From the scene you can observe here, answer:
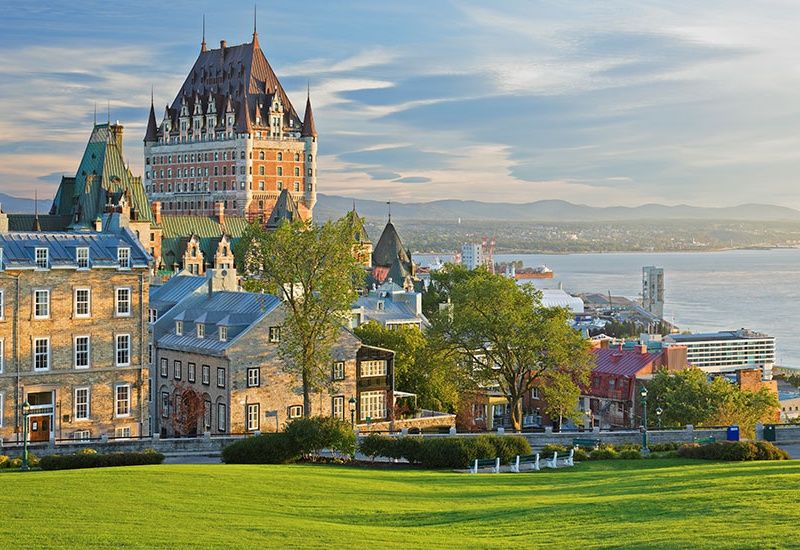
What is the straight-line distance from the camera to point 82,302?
50.0 m

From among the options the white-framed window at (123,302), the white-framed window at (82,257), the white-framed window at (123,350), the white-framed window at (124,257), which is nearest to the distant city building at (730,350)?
the white-framed window at (123,350)

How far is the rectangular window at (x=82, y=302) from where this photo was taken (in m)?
49.8

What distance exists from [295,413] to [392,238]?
8412 cm

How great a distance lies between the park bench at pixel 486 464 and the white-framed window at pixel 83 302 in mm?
20130

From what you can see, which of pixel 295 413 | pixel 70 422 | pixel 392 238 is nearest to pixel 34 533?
pixel 70 422

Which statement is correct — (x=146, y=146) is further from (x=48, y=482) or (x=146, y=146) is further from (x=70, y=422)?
(x=48, y=482)

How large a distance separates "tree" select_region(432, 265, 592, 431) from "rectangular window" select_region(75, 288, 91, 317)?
809 inches

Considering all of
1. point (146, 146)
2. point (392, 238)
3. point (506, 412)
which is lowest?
point (506, 412)

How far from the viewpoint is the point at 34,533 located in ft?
69.5

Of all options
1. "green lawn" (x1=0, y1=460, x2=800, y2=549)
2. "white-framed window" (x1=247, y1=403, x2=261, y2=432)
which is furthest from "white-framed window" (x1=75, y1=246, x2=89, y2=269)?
"green lawn" (x1=0, y1=460, x2=800, y2=549)

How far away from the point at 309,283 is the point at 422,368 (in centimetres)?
1335

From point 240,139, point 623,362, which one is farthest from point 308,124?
point 623,362

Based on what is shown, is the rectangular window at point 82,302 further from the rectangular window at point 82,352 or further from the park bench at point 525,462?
the park bench at point 525,462

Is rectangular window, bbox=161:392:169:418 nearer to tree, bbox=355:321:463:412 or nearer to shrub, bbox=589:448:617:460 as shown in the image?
tree, bbox=355:321:463:412
